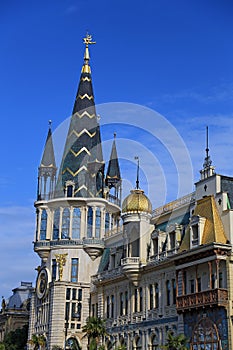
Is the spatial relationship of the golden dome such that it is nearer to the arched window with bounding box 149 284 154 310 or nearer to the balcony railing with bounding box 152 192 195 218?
the balcony railing with bounding box 152 192 195 218

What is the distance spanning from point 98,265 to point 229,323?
28.0 metres

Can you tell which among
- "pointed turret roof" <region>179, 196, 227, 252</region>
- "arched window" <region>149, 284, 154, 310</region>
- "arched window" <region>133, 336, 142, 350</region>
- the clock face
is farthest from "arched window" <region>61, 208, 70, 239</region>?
"pointed turret roof" <region>179, 196, 227, 252</region>

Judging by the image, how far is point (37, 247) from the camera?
74438mm

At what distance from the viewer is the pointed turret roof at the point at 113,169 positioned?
86.9 m

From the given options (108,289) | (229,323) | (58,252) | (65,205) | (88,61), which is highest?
(88,61)

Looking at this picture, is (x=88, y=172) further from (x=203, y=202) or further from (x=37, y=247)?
(x=203, y=202)

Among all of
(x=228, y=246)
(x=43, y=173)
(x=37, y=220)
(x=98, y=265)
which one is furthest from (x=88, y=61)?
(x=228, y=246)

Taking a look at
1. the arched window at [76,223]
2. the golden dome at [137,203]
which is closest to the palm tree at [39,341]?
the arched window at [76,223]

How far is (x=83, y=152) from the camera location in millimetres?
77500

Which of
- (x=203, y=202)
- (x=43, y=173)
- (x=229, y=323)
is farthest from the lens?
(x=43, y=173)

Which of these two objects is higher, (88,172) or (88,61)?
(88,61)

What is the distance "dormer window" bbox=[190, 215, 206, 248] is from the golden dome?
36.6ft

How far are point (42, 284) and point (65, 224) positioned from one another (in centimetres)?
787

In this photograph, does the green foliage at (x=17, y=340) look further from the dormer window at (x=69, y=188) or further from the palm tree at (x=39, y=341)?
the dormer window at (x=69, y=188)
